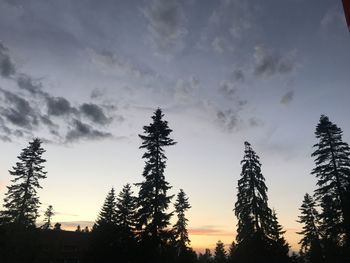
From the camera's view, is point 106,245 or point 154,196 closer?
point 154,196

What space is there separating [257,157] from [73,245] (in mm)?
49068

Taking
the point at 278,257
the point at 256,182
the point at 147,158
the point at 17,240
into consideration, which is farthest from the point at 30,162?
the point at 278,257

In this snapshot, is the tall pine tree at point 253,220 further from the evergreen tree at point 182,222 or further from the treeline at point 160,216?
the evergreen tree at point 182,222

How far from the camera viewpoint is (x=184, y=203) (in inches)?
2790

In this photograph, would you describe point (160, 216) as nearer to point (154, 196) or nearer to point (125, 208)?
point (154, 196)

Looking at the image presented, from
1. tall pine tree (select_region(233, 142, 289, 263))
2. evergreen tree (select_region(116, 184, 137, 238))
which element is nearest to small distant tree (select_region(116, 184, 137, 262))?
evergreen tree (select_region(116, 184, 137, 238))

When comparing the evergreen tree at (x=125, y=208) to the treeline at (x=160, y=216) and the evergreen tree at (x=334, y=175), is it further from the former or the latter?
the evergreen tree at (x=334, y=175)

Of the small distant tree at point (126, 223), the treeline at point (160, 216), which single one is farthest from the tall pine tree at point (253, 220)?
the small distant tree at point (126, 223)

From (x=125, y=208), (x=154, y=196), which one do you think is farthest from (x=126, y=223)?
(x=154, y=196)

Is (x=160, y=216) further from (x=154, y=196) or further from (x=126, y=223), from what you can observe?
(x=126, y=223)

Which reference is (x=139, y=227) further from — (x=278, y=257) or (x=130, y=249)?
(x=278, y=257)

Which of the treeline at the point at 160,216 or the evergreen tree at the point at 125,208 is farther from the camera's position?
the evergreen tree at the point at 125,208

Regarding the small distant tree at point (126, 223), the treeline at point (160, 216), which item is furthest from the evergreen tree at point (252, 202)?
the small distant tree at point (126, 223)

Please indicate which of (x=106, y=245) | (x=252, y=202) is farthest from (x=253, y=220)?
(x=106, y=245)
